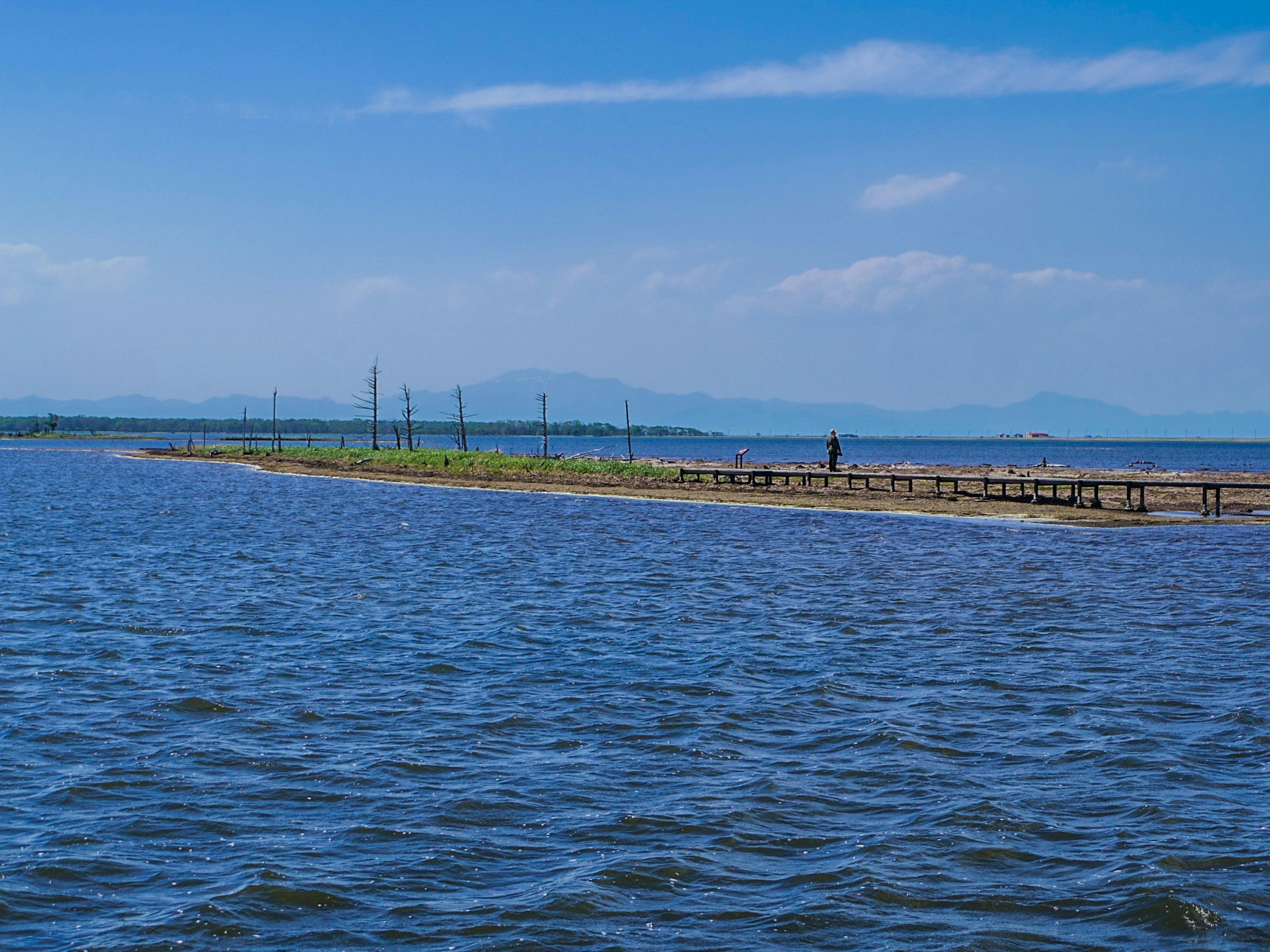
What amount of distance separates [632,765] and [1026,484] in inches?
1663

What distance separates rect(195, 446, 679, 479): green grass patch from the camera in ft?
200

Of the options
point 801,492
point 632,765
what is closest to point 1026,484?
point 801,492

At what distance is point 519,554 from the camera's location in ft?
92.7

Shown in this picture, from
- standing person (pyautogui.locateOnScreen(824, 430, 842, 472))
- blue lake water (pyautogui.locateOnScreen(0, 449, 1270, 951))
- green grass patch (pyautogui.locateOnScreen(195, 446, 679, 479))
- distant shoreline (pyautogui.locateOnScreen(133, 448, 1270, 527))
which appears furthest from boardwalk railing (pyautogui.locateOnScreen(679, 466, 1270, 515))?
blue lake water (pyautogui.locateOnScreen(0, 449, 1270, 951))

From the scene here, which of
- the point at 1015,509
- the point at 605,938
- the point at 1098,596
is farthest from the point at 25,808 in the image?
the point at 1015,509

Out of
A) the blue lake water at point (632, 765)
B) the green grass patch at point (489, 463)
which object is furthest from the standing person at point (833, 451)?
the blue lake water at point (632, 765)

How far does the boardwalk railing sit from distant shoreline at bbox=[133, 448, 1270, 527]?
21.8 inches

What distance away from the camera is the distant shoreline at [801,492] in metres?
39.4

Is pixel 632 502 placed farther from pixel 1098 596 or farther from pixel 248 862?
pixel 248 862

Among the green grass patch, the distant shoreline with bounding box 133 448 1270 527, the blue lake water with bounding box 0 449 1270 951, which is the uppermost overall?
the green grass patch

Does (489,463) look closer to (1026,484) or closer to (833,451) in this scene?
(833,451)

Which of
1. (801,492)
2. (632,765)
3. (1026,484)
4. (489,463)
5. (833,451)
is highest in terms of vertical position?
(833,451)

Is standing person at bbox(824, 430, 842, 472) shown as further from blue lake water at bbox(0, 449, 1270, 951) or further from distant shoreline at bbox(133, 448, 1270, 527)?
blue lake water at bbox(0, 449, 1270, 951)

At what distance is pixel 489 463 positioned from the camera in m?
67.2
